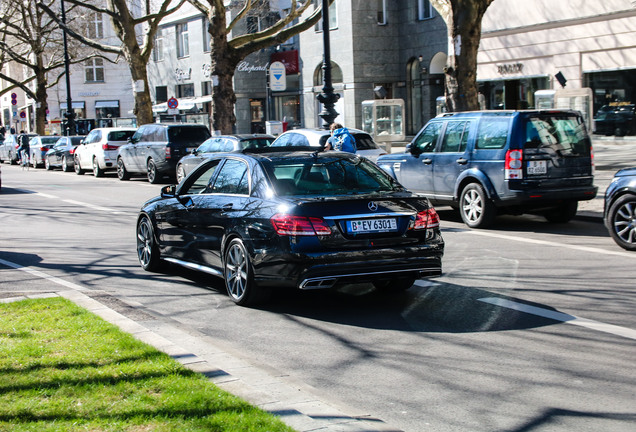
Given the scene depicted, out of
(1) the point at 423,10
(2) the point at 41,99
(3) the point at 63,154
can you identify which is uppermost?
(1) the point at 423,10

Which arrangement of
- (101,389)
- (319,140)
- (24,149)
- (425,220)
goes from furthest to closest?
(24,149)
(319,140)
(425,220)
(101,389)

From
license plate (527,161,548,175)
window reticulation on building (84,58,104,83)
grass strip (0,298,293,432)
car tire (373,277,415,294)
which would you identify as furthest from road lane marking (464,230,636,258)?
window reticulation on building (84,58,104,83)

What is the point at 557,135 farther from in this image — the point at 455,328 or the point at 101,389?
the point at 101,389

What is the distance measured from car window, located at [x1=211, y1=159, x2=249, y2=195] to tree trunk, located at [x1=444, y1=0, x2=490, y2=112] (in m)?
11.9

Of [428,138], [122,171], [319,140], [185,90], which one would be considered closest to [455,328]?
[428,138]

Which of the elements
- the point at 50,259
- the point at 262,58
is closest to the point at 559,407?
the point at 50,259

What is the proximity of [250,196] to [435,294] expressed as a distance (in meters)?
2.10

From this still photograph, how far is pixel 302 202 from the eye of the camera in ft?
24.0

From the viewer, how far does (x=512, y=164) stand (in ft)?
41.3

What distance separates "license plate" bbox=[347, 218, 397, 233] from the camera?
729 centimetres

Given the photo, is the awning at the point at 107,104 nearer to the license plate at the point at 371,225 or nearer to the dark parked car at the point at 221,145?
the dark parked car at the point at 221,145

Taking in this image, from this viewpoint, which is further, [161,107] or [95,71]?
[95,71]

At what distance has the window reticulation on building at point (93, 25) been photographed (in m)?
57.7

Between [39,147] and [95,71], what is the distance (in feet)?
155
